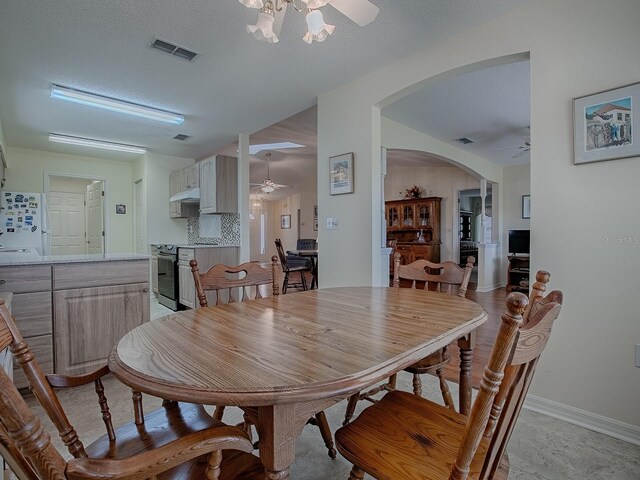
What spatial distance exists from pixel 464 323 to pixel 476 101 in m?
3.07

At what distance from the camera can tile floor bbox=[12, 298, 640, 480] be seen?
58.0 inches

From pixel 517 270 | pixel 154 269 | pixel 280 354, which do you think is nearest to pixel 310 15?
pixel 280 354

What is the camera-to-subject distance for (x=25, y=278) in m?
2.17

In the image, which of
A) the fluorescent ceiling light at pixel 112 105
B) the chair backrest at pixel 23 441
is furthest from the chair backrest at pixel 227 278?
the fluorescent ceiling light at pixel 112 105

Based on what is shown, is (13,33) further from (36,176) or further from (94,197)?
(94,197)

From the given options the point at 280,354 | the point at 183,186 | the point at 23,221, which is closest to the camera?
the point at 280,354

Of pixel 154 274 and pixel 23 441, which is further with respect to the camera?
pixel 154 274

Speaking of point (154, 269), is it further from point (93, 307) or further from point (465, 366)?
point (465, 366)

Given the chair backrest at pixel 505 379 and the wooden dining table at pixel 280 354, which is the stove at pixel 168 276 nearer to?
the wooden dining table at pixel 280 354

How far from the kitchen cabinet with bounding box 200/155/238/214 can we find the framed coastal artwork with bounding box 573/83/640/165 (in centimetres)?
404

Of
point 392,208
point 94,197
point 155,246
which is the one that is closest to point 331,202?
point 155,246

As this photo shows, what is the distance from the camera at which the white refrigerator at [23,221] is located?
4.45 meters

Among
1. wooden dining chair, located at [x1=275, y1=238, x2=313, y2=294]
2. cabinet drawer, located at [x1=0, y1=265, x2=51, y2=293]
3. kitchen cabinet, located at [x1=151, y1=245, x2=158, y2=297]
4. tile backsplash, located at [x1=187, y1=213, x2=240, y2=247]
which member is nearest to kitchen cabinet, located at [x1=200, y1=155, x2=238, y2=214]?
tile backsplash, located at [x1=187, y1=213, x2=240, y2=247]

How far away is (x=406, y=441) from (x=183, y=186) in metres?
5.31
